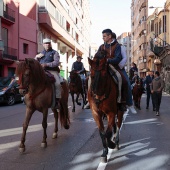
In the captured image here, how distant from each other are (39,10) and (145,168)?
3351 cm

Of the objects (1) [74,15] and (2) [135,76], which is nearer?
(2) [135,76]

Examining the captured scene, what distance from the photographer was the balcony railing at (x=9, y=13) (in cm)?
2936

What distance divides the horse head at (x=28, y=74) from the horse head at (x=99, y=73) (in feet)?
5.13

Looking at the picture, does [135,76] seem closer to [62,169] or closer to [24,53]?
[62,169]

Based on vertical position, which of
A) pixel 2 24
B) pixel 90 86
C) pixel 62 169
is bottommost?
pixel 62 169

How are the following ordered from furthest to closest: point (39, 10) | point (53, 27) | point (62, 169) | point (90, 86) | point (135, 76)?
1. point (53, 27)
2. point (39, 10)
3. point (135, 76)
4. point (90, 86)
5. point (62, 169)

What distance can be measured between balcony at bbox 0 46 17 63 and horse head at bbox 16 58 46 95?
22.2 m

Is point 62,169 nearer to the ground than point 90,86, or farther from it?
nearer to the ground

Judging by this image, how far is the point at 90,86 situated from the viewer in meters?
5.91

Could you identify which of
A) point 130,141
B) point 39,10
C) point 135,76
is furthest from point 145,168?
point 39,10

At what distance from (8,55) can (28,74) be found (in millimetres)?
A: 23711

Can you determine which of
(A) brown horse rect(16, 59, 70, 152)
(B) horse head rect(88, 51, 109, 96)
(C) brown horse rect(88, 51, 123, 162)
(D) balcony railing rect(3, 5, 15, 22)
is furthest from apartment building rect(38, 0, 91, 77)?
(B) horse head rect(88, 51, 109, 96)

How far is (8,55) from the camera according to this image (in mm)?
29109

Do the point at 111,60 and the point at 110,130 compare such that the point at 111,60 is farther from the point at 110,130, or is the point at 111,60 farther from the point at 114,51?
the point at 110,130
